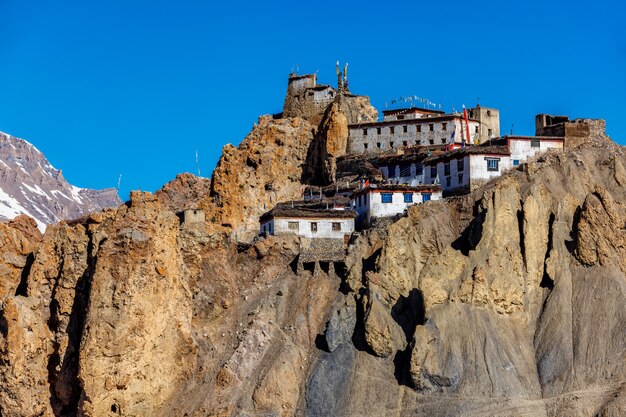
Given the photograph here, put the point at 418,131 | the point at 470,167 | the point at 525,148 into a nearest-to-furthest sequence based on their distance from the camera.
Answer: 1. the point at 470,167
2. the point at 525,148
3. the point at 418,131

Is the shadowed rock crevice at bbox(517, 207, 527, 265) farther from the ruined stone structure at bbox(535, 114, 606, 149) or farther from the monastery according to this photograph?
the ruined stone structure at bbox(535, 114, 606, 149)

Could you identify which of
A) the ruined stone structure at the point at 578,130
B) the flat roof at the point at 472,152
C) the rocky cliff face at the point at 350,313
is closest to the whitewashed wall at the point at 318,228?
the rocky cliff face at the point at 350,313

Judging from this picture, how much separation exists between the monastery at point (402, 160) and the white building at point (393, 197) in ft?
0.23

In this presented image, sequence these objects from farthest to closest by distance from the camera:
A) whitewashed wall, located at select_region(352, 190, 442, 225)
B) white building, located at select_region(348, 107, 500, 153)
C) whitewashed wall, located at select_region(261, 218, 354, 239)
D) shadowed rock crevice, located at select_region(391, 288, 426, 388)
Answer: white building, located at select_region(348, 107, 500, 153) < whitewashed wall, located at select_region(261, 218, 354, 239) < whitewashed wall, located at select_region(352, 190, 442, 225) < shadowed rock crevice, located at select_region(391, 288, 426, 388)

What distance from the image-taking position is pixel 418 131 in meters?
Answer: 108

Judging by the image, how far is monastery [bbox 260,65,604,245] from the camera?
3752 inches

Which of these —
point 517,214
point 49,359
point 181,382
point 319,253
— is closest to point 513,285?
point 517,214

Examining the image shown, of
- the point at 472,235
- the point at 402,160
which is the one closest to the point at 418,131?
the point at 402,160

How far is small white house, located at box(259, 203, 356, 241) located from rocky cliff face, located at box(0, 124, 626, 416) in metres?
1.96

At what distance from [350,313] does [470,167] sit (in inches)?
586

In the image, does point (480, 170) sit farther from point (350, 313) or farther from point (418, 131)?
point (350, 313)

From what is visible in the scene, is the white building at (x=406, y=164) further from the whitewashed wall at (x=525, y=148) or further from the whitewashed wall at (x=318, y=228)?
the whitewashed wall at (x=525, y=148)

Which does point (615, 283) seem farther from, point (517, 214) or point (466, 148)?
point (466, 148)

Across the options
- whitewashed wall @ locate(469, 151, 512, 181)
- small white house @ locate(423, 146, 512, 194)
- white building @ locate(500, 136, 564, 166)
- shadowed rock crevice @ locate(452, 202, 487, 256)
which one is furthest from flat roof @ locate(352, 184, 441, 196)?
shadowed rock crevice @ locate(452, 202, 487, 256)
